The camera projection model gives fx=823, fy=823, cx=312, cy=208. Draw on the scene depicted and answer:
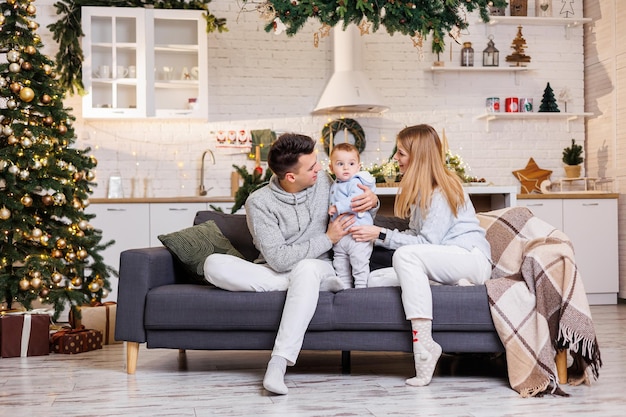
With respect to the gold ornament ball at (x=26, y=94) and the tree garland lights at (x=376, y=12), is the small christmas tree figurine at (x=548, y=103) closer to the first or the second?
the tree garland lights at (x=376, y=12)

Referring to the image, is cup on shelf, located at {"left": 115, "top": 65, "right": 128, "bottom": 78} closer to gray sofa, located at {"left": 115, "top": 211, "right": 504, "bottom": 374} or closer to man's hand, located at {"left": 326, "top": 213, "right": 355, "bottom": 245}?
gray sofa, located at {"left": 115, "top": 211, "right": 504, "bottom": 374}

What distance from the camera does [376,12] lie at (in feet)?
14.4

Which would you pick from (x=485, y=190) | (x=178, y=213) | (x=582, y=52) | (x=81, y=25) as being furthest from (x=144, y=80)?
(x=582, y=52)

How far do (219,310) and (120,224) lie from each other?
2.96m

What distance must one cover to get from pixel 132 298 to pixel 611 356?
239 centimetres

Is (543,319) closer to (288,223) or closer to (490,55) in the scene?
(288,223)

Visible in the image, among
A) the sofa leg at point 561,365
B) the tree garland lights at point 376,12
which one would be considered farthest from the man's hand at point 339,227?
the tree garland lights at point 376,12

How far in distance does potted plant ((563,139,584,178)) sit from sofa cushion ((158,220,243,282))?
161 inches

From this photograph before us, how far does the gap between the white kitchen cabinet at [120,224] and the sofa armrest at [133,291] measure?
8.64 feet

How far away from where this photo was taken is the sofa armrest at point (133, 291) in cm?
370

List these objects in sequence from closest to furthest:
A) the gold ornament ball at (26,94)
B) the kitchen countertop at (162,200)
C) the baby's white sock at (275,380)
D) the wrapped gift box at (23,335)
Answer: the baby's white sock at (275,380) < the wrapped gift box at (23,335) < the gold ornament ball at (26,94) < the kitchen countertop at (162,200)

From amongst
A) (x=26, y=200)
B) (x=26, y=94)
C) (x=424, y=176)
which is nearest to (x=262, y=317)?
(x=424, y=176)

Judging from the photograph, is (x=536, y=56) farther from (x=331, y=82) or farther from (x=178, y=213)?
(x=178, y=213)

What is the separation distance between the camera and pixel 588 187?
7277 millimetres
